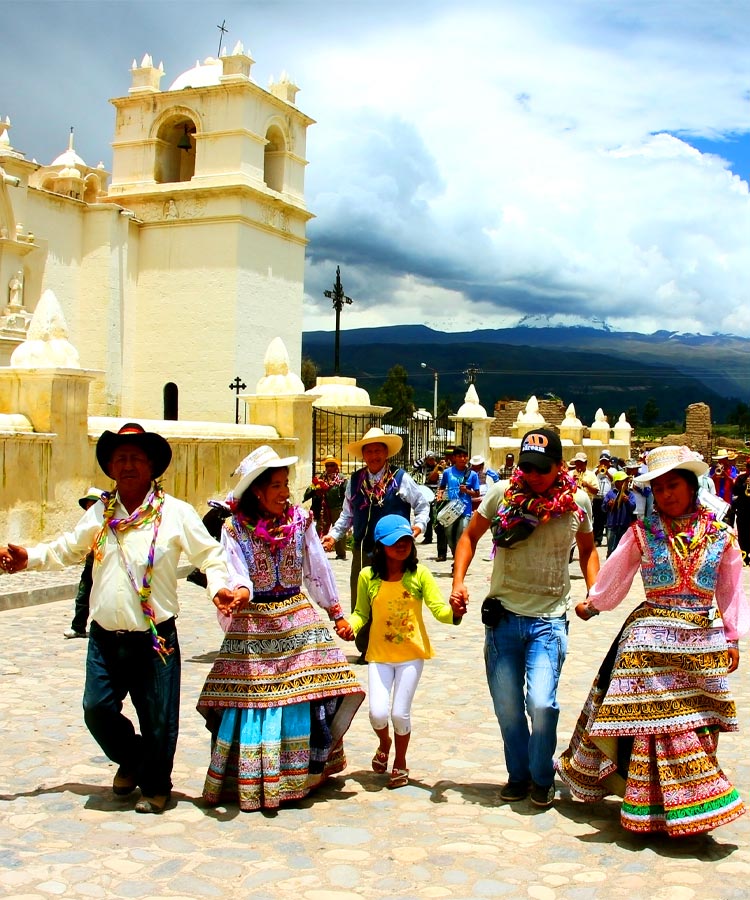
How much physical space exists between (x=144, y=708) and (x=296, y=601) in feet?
2.78

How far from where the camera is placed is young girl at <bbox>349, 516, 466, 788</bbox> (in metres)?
5.16

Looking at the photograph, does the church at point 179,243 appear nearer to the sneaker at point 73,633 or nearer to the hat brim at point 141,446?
the sneaker at point 73,633

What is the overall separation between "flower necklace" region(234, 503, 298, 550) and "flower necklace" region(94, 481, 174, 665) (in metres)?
0.43

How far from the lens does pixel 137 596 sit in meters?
4.61

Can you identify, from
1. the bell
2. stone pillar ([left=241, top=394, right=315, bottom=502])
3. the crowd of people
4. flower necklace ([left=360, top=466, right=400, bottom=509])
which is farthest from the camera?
the bell

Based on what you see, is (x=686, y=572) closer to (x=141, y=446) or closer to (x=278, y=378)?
(x=141, y=446)

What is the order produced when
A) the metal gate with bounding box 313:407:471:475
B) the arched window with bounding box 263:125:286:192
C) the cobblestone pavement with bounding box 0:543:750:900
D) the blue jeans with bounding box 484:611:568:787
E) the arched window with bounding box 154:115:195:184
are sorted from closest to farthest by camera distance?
the cobblestone pavement with bounding box 0:543:750:900
the blue jeans with bounding box 484:611:568:787
the metal gate with bounding box 313:407:471:475
the arched window with bounding box 154:115:195:184
the arched window with bounding box 263:125:286:192

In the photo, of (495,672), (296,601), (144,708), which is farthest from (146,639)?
(495,672)

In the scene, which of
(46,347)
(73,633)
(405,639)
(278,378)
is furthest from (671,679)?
(278,378)

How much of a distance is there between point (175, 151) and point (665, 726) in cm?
2751

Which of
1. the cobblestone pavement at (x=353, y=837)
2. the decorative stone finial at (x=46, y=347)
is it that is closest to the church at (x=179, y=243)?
the decorative stone finial at (x=46, y=347)

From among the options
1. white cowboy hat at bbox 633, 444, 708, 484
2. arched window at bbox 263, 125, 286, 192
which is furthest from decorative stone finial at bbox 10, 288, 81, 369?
arched window at bbox 263, 125, 286, 192

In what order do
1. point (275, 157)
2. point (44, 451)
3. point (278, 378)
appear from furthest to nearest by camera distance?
point (275, 157)
point (278, 378)
point (44, 451)

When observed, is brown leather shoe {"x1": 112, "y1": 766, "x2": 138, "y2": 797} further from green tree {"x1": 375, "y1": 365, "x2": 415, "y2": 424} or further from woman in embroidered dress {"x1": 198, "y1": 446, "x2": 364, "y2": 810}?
green tree {"x1": 375, "y1": 365, "x2": 415, "y2": 424}
